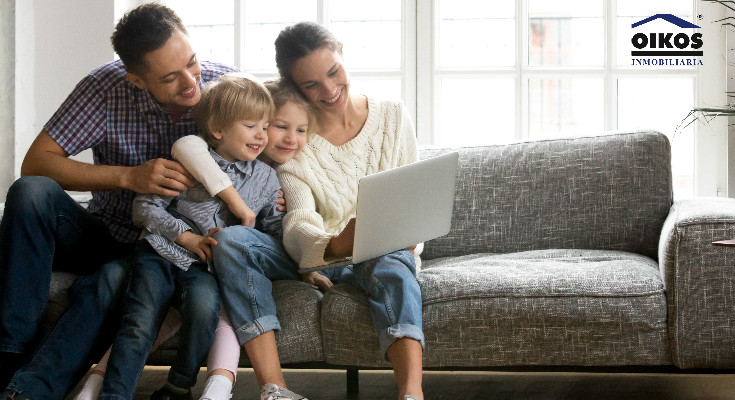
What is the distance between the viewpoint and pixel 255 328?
1885 mm

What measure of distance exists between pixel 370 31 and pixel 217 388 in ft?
6.22

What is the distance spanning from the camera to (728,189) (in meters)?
3.07

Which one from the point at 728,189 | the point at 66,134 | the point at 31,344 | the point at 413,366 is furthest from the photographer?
the point at 728,189

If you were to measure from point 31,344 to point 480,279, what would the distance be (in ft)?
3.38

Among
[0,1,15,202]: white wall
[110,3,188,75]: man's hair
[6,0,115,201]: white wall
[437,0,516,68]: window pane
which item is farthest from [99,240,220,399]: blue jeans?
[437,0,516,68]: window pane

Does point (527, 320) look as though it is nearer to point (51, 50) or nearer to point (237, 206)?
point (237, 206)

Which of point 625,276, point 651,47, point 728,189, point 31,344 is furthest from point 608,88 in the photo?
point 31,344

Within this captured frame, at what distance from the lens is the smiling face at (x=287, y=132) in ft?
6.95

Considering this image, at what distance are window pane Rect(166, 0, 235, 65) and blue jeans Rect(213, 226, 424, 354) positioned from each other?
5.23 ft

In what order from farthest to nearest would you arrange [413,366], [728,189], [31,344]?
[728,189] < [31,344] < [413,366]

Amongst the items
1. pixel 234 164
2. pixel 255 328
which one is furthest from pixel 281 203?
pixel 255 328

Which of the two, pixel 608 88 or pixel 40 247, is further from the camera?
pixel 608 88

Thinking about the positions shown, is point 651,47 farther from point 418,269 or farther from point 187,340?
point 187,340

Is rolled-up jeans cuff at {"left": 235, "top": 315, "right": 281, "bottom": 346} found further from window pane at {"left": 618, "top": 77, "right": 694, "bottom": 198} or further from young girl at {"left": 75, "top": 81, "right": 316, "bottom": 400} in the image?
window pane at {"left": 618, "top": 77, "right": 694, "bottom": 198}
